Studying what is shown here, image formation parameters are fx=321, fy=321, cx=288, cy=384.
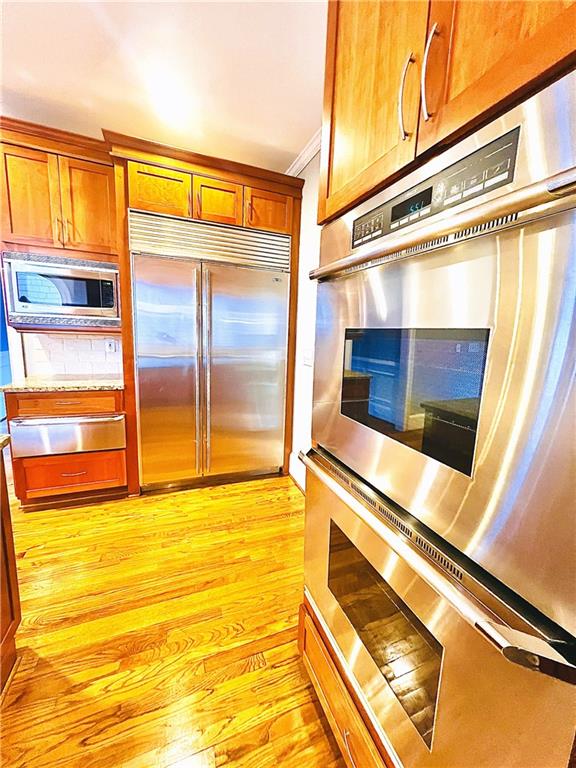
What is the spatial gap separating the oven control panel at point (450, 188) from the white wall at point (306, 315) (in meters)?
1.70

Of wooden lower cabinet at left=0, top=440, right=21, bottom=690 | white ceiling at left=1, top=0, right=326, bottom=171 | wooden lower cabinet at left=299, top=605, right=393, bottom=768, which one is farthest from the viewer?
white ceiling at left=1, top=0, right=326, bottom=171

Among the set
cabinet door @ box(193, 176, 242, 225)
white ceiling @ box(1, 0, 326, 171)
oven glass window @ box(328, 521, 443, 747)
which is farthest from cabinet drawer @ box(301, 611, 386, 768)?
cabinet door @ box(193, 176, 242, 225)

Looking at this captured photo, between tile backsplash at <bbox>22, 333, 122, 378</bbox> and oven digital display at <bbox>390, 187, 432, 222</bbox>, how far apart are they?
281cm

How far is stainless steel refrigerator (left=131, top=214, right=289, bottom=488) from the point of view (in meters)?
2.39

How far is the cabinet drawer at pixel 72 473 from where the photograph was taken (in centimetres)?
228

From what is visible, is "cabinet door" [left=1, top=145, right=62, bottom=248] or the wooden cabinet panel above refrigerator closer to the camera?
the wooden cabinet panel above refrigerator

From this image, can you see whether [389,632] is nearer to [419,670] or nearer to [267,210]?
[419,670]

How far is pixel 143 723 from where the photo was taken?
43.0 inches

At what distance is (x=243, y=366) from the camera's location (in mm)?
2697

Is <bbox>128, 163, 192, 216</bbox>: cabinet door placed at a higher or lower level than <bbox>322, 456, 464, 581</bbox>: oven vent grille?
higher

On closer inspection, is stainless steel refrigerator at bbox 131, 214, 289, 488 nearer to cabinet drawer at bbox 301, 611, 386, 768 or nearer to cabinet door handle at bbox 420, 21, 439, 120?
cabinet drawer at bbox 301, 611, 386, 768

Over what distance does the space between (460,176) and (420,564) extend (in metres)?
0.68

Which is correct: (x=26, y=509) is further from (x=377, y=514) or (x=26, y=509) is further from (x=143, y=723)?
(x=377, y=514)

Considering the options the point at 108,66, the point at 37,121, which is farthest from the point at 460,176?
the point at 37,121
